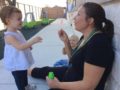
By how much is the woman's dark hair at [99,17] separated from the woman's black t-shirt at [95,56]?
0.16m

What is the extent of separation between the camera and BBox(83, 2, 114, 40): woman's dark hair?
8.51 feet

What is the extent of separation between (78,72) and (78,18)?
475 mm

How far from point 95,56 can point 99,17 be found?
0.42 meters

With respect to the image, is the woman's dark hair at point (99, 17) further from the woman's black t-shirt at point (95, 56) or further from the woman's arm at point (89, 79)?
the woman's arm at point (89, 79)

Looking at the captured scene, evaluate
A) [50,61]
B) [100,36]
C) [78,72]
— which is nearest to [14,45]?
→ [78,72]

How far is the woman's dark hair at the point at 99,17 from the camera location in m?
2.59

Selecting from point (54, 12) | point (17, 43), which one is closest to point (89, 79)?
point (17, 43)

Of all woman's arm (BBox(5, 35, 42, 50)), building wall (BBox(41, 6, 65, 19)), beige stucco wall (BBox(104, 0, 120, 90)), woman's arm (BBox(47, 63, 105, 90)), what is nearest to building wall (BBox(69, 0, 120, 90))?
beige stucco wall (BBox(104, 0, 120, 90))

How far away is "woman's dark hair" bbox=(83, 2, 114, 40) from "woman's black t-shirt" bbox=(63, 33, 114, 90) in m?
0.16

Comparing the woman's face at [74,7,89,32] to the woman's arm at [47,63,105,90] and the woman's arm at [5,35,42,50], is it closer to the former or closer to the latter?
the woman's arm at [47,63,105,90]

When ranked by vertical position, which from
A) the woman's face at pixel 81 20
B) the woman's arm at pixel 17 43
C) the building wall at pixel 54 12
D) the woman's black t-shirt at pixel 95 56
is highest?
the woman's face at pixel 81 20

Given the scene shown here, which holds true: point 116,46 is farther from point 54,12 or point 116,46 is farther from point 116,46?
point 54,12

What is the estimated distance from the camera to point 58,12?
39.0 metres

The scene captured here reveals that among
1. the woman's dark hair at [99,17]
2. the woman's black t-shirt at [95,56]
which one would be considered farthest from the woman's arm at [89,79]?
the woman's dark hair at [99,17]
